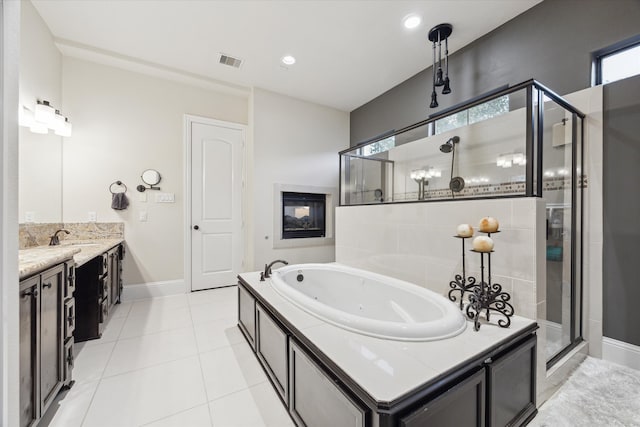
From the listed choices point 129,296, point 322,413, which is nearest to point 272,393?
point 322,413

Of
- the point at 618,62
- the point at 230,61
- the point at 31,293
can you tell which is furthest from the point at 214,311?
the point at 618,62

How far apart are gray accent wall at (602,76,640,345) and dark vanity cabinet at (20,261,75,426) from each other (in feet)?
11.6

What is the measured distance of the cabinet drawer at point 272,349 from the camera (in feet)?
4.93

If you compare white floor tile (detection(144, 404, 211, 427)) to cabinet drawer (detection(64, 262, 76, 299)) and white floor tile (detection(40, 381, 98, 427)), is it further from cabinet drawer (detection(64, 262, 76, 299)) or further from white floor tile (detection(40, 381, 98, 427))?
cabinet drawer (detection(64, 262, 76, 299))

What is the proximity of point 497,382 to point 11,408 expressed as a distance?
1.92 m

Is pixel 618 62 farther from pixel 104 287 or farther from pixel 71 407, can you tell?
pixel 104 287

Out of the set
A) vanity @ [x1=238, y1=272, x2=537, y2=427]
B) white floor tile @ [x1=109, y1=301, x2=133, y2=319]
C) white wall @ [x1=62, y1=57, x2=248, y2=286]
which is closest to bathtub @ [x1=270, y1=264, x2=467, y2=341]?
vanity @ [x1=238, y1=272, x2=537, y2=427]

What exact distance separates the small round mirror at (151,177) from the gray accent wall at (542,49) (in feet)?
11.7

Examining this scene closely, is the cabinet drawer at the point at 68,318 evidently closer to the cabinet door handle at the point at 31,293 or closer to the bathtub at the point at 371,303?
the cabinet door handle at the point at 31,293

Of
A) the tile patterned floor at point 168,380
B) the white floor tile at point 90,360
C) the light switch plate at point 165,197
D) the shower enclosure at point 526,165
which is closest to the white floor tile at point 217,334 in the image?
the tile patterned floor at point 168,380

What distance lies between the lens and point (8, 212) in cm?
85

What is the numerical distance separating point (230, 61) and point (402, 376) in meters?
3.64

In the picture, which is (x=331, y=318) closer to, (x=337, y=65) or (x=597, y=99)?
(x=597, y=99)

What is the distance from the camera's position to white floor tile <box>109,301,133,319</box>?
280cm
